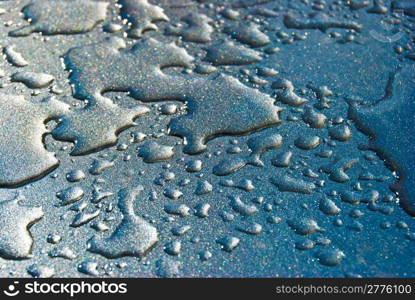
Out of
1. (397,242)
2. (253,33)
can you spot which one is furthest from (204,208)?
(253,33)

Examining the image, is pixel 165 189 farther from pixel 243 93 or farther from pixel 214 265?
pixel 243 93

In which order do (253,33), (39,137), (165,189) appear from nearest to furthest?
1. (165,189)
2. (39,137)
3. (253,33)

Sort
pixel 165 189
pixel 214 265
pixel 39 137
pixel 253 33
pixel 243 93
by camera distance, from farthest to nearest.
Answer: pixel 253 33, pixel 243 93, pixel 39 137, pixel 165 189, pixel 214 265

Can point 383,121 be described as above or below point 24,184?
above

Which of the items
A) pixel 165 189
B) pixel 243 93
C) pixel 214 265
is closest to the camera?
pixel 214 265

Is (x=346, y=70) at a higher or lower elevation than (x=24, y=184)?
higher

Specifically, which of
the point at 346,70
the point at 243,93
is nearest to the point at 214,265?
the point at 243,93

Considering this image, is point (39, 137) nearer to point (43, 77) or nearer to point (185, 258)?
point (43, 77)

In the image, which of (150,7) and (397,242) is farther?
(150,7)

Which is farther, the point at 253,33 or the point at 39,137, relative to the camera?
the point at 253,33
